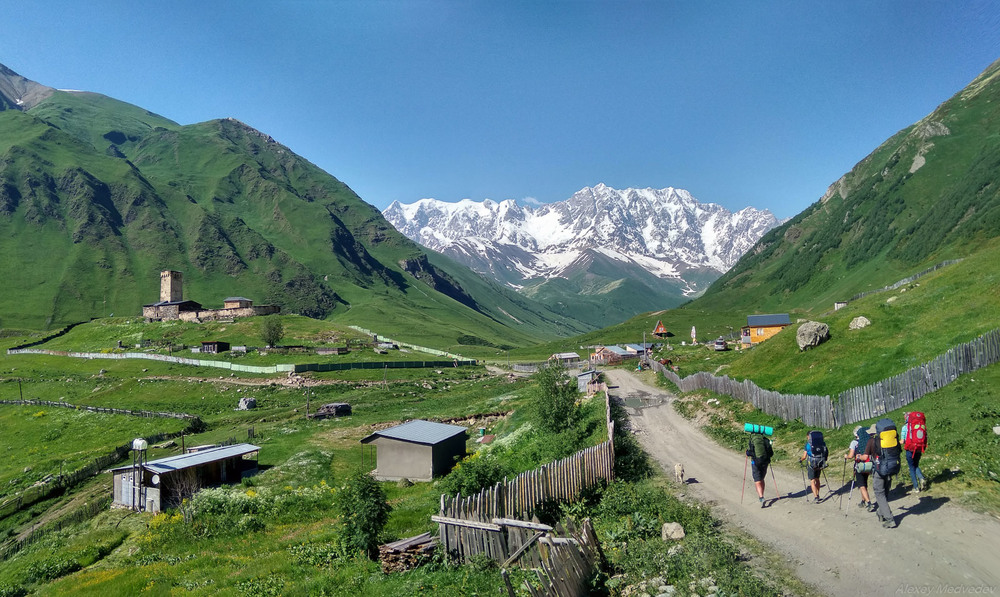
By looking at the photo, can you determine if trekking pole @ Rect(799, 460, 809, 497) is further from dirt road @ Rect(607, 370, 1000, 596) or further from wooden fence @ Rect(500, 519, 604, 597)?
wooden fence @ Rect(500, 519, 604, 597)

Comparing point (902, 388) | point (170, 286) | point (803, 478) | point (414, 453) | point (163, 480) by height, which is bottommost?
point (163, 480)

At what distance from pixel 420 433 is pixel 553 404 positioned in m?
13.2

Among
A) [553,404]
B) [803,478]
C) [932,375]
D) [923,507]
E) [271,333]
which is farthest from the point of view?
[271,333]

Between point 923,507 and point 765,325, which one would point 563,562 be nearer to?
point 923,507

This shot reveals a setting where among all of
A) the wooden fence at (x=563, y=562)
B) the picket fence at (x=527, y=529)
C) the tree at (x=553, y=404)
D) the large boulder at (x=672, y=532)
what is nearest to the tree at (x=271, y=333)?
the tree at (x=553, y=404)

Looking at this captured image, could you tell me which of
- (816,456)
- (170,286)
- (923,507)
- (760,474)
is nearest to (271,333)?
(170,286)

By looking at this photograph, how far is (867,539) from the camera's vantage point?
45.7 ft

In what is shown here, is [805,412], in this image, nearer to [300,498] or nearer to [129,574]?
[300,498]

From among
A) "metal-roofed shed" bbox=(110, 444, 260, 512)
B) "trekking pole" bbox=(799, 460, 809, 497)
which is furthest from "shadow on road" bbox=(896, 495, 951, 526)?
"metal-roofed shed" bbox=(110, 444, 260, 512)

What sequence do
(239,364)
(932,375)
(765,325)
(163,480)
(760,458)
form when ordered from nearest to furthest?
(760,458) → (932,375) → (163,480) → (765,325) → (239,364)

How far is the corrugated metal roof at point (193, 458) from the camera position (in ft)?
120

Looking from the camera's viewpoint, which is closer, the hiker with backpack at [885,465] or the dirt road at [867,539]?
the dirt road at [867,539]

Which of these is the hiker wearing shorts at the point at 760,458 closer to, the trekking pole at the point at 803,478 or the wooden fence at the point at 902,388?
the trekking pole at the point at 803,478

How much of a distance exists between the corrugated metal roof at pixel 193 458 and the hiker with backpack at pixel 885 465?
41791 mm
